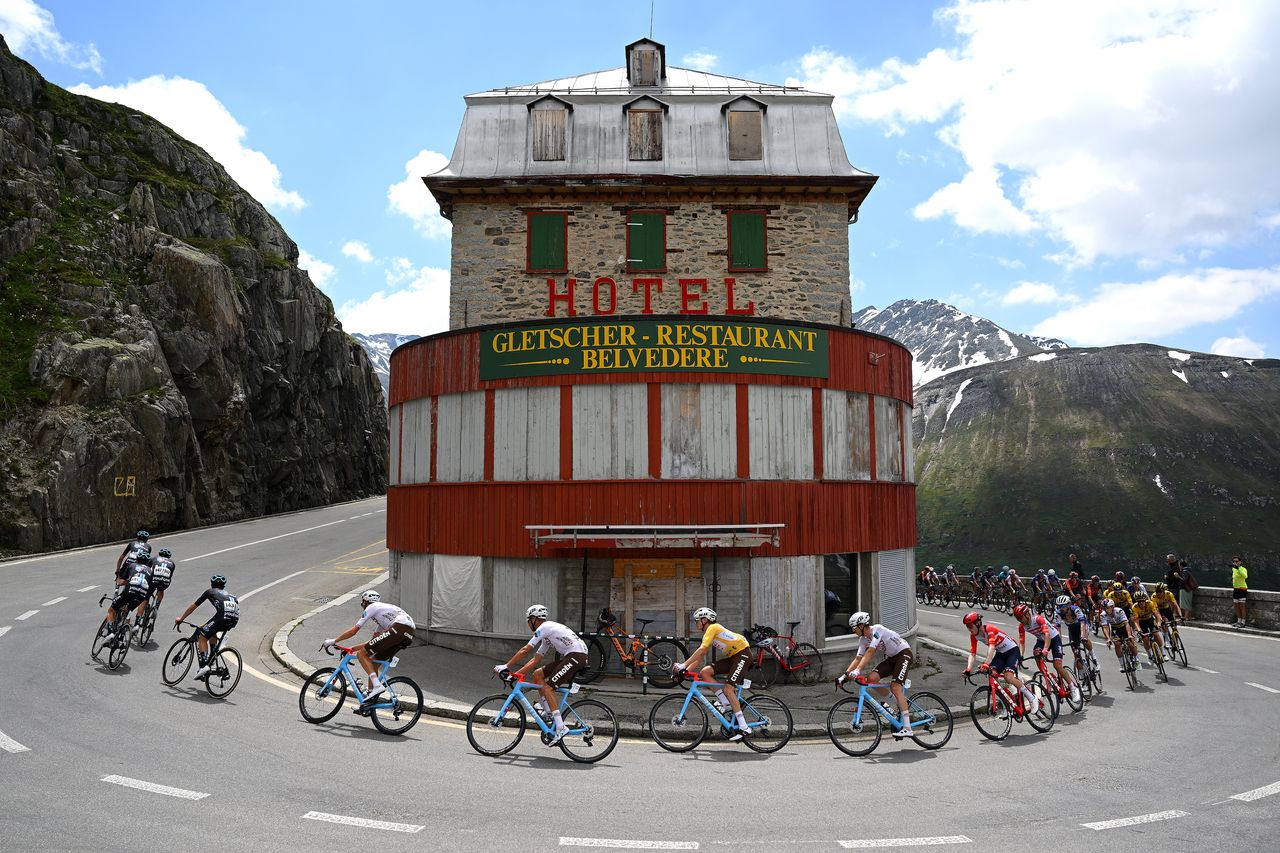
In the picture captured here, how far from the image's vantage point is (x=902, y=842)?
731 centimetres

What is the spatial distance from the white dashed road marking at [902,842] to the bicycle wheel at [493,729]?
14.7 feet

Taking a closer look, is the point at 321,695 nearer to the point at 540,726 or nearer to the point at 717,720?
the point at 540,726

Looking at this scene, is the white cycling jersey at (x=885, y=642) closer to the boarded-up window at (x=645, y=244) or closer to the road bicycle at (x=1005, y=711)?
the road bicycle at (x=1005, y=711)

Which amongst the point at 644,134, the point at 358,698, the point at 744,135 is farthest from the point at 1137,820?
the point at 644,134

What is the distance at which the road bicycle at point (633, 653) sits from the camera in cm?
1462

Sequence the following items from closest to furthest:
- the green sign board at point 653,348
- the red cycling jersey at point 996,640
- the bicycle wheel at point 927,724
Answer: the bicycle wheel at point 927,724 → the red cycling jersey at point 996,640 → the green sign board at point 653,348

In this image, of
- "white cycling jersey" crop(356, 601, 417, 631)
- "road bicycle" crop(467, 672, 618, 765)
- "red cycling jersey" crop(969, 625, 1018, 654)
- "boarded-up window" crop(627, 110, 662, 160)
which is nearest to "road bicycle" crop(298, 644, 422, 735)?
"white cycling jersey" crop(356, 601, 417, 631)

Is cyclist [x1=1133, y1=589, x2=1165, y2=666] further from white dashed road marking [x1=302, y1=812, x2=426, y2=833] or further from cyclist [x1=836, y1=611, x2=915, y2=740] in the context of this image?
white dashed road marking [x1=302, y1=812, x2=426, y2=833]

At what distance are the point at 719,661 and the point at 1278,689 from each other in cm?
1260

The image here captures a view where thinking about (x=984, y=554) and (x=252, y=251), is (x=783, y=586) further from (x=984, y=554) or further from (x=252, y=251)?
(x=984, y=554)

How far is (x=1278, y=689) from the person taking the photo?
15.9 metres

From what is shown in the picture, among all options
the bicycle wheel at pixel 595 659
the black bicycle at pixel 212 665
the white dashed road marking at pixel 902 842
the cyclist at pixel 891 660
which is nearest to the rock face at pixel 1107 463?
the bicycle wheel at pixel 595 659

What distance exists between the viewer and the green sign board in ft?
52.3

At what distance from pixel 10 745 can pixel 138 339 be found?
3398 cm
